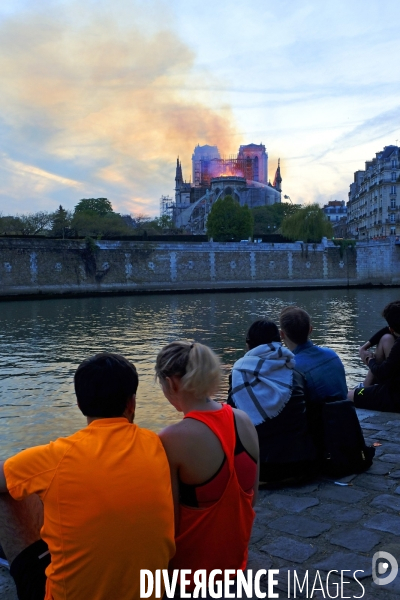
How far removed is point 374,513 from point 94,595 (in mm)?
1931

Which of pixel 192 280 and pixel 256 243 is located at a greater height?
pixel 256 243

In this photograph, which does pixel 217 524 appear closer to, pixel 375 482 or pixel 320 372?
pixel 375 482

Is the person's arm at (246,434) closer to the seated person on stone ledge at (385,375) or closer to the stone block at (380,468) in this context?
the stone block at (380,468)

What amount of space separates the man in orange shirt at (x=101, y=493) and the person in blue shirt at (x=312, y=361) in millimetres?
2235

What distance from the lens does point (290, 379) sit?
143 inches

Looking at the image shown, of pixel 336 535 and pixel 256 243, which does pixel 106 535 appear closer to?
pixel 336 535

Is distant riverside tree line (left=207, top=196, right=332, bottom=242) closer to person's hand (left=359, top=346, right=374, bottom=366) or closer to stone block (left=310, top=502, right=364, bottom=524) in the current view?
person's hand (left=359, top=346, right=374, bottom=366)

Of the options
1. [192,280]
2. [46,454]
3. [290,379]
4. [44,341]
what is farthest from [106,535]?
[192,280]

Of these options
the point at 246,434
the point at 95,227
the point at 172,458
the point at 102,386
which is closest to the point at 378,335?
the point at 246,434

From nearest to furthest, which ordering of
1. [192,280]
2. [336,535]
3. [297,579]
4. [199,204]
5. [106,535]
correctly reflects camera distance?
[106,535] → [297,579] → [336,535] → [192,280] → [199,204]

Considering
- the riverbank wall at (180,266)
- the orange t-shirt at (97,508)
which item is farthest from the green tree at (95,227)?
the orange t-shirt at (97,508)

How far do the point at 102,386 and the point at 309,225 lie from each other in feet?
163

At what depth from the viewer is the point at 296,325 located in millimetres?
4203

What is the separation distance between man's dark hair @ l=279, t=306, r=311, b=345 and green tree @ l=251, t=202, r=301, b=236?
73528 mm
